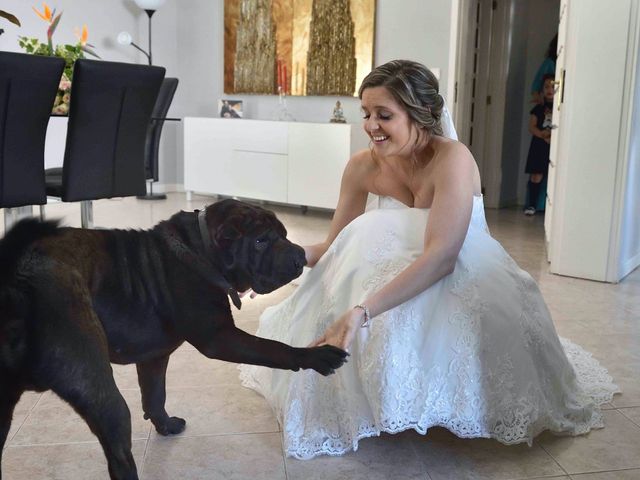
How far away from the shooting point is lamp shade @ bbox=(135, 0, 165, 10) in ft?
21.7

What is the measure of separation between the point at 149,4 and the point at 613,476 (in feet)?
19.8

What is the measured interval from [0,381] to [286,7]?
5687 millimetres

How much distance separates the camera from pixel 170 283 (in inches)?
57.5

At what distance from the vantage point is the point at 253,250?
1457mm

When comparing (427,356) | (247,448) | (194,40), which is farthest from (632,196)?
(194,40)

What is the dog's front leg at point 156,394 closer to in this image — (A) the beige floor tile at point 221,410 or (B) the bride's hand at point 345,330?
(A) the beige floor tile at point 221,410

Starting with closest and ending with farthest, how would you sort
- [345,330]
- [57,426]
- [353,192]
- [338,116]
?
[345,330], [57,426], [353,192], [338,116]

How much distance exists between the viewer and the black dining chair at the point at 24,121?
3.07 m

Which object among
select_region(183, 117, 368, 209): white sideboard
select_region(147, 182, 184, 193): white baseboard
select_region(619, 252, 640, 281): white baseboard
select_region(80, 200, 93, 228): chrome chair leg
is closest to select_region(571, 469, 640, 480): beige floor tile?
select_region(619, 252, 640, 281): white baseboard

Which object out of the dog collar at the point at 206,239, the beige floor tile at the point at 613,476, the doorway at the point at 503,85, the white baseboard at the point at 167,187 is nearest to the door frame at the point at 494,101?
the doorway at the point at 503,85

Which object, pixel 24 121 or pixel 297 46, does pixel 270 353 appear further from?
pixel 297 46

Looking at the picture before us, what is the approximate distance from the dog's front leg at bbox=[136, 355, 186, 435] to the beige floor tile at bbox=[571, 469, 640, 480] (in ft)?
3.47

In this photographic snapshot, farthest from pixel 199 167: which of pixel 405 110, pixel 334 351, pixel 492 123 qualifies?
pixel 334 351

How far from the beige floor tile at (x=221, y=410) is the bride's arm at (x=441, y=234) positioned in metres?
0.58
